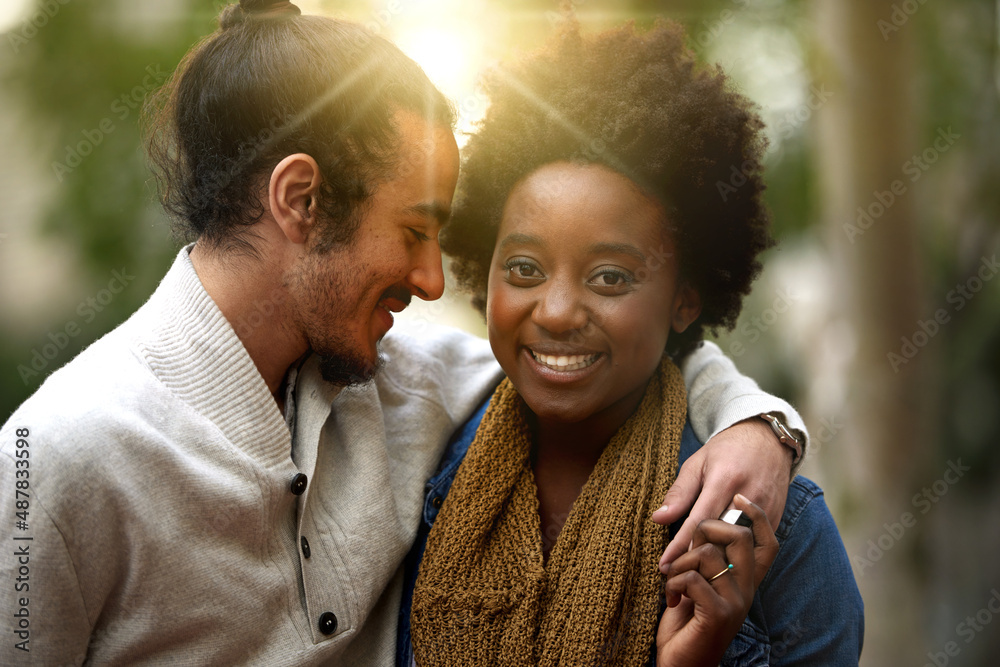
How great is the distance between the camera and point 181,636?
1469mm

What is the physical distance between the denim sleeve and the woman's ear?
0.49 m

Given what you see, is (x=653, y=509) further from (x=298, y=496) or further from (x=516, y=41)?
(x=516, y=41)

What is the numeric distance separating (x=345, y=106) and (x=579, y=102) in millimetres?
532

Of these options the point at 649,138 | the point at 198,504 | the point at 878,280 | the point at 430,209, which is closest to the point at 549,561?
the point at 198,504

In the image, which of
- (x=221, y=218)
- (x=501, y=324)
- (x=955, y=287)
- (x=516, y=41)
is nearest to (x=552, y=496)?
(x=501, y=324)

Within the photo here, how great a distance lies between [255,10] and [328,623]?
141 centimetres

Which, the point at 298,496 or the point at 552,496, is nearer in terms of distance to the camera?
the point at 298,496

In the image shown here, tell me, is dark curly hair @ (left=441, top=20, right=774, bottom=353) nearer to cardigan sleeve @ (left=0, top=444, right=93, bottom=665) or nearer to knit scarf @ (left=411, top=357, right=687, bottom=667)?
knit scarf @ (left=411, top=357, right=687, bottom=667)

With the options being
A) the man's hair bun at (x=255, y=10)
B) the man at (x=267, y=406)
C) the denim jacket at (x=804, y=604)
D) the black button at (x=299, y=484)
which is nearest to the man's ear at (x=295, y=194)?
the man at (x=267, y=406)

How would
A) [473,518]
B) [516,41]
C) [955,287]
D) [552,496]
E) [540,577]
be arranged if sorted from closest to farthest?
[540,577]
[473,518]
[552,496]
[516,41]
[955,287]

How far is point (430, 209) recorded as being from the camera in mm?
1792

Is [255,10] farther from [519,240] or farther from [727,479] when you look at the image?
[727,479]

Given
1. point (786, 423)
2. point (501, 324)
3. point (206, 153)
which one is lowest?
point (786, 423)

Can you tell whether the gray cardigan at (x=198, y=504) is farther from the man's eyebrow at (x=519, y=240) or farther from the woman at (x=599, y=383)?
the man's eyebrow at (x=519, y=240)
